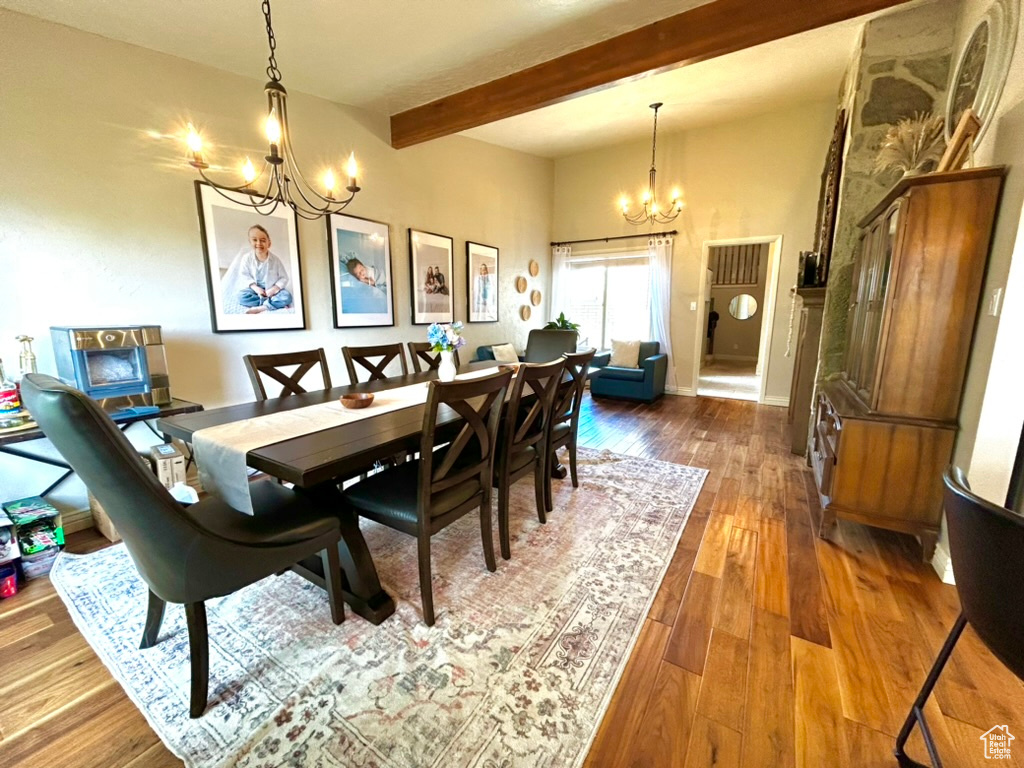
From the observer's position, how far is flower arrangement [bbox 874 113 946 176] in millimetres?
2467

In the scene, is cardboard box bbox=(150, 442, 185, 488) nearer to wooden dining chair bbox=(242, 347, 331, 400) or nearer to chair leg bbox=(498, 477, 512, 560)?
wooden dining chair bbox=(242, 347, 331, 400)

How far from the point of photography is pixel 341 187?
3.55 m

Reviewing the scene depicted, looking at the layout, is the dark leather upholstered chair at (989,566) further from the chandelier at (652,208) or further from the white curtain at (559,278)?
the white curtain at (559,278)

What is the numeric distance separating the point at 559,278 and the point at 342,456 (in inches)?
220

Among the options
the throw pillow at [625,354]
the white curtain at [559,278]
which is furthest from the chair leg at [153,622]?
the white curtain at [559,278]

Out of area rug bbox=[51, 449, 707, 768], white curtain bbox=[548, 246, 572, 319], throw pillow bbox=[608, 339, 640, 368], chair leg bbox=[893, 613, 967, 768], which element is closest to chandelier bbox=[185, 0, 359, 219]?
area rug bbox=[51, 449, 707, 768]

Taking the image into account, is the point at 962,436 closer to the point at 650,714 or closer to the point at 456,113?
the point at 650,714

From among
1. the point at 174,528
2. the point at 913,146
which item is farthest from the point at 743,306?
the point at 174,528

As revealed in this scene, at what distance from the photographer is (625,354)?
5520 millimetres

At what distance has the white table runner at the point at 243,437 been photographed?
55.0 inches

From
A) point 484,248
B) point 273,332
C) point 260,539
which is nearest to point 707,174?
point 484,248

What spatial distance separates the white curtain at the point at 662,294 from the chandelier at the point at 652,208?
0.28 m

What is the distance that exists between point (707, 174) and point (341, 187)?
4.37m

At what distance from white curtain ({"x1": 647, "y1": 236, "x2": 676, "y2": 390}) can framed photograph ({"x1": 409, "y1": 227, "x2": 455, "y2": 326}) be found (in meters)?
2.83
